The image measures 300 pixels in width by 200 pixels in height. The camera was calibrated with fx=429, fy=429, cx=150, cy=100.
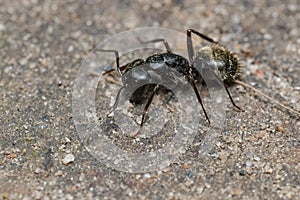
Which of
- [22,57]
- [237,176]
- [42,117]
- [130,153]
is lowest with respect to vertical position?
[237,176]

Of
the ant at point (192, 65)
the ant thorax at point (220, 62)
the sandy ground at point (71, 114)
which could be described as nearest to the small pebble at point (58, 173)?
the sandy ground at point (71, 114)

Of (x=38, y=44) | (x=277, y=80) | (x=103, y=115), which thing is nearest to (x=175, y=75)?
(x=103, y=115)

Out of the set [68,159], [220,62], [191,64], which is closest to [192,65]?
[191,64]

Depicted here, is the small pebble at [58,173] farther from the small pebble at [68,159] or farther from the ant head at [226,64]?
the ant head at [226,64]

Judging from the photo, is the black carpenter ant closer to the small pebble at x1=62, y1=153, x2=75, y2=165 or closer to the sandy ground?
the sandy ground

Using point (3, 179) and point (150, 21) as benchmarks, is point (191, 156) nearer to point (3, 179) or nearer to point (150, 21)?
point (3, 179)

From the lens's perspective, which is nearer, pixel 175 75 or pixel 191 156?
pixel 191 156

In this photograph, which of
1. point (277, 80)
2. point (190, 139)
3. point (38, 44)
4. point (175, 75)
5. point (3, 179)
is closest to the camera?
point (3, 179)

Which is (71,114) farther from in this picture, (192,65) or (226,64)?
(226,64)
